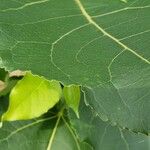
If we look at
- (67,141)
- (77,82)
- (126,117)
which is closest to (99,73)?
(77,82)

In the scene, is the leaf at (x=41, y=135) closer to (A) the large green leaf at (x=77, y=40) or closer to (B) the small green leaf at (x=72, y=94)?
(B) the small green leaf at (x=72, y=94)

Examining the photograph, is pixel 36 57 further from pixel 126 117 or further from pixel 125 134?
pixel 125 134

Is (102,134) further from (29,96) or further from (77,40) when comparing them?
(77,40)

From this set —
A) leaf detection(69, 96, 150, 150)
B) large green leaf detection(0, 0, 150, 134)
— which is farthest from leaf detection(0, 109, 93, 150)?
large green leaf detection(0, 0, 150, 134)

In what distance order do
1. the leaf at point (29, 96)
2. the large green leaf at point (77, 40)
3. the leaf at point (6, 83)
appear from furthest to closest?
the leaf at point (6, 83) < the leaf at point (29, 96) < the large green leaf at point (77, 40)

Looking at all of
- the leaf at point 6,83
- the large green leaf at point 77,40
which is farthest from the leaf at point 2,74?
the large green leaf at point 77,40

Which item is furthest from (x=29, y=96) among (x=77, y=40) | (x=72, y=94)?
(x=77, y=40)
